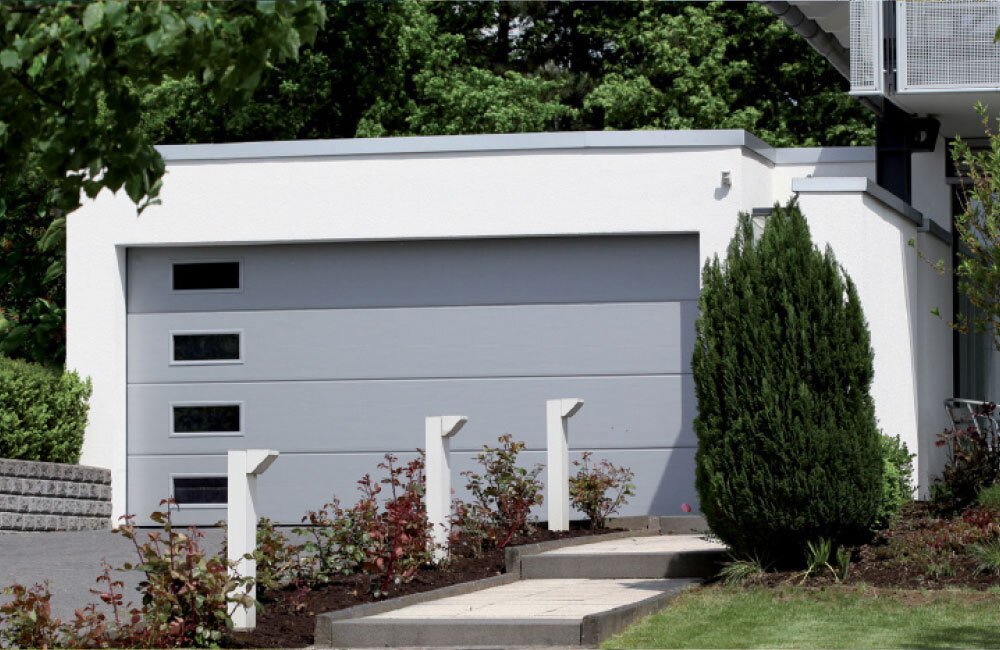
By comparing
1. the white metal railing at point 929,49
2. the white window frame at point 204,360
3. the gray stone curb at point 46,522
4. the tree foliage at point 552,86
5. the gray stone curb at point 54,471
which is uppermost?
the tree foliage at point 552,86

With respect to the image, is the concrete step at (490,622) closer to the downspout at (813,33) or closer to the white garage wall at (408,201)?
the white garage wall at (408,201)

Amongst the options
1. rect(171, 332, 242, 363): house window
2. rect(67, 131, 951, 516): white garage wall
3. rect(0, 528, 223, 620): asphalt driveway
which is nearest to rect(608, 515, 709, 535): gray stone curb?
rect(67, 131, 951, 516): white garage wall

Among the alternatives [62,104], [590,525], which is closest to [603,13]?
[590,525]

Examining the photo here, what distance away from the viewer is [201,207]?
540 inches

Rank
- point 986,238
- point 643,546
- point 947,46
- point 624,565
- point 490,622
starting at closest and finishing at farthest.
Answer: point 490,622
point 624,565
point 643,546
point 986,238
point 947,46

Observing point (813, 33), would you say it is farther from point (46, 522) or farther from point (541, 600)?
point (46, 522)

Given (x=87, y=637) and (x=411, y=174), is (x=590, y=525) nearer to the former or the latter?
(x=411, y=174)

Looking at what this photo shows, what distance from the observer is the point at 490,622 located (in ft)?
25.1

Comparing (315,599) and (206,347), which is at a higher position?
(206,347)

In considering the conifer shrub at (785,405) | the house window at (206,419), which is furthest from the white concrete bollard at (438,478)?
the house window at (206,419)

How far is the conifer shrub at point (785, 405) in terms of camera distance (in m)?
9.00

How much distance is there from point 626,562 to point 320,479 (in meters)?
4.57

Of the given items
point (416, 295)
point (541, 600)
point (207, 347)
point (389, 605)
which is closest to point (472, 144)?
point (416, 295)

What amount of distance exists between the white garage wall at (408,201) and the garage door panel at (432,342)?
0.59 m
